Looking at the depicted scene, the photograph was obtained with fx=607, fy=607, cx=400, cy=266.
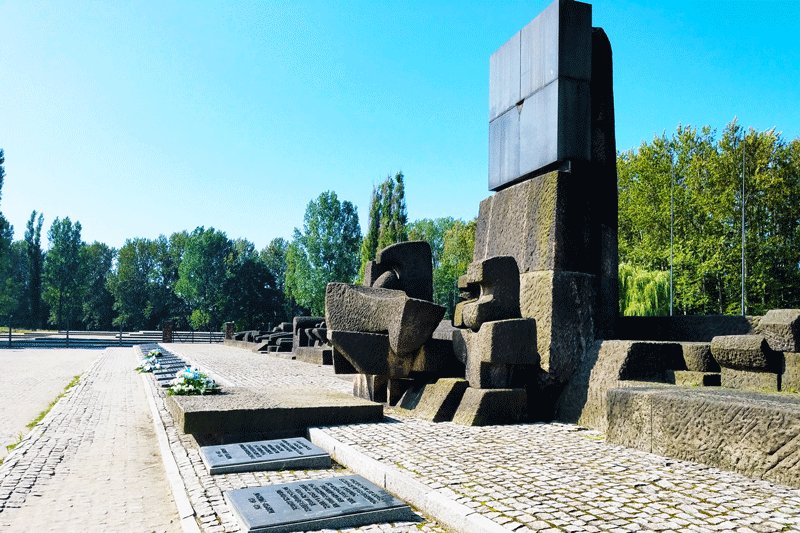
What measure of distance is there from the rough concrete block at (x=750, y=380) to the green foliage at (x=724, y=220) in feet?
67.6

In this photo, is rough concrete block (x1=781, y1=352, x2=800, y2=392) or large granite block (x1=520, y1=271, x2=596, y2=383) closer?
rough concrete block (x1=781, y1=352, x2=800, y2=392)

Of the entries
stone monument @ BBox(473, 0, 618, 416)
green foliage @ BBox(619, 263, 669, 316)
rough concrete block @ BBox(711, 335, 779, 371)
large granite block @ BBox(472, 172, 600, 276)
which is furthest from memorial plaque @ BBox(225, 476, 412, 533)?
green foliage @ BBox(619, 263, 669, 316)

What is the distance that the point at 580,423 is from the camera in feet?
20.5

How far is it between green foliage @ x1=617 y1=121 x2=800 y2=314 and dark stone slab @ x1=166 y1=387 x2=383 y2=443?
21044 mm

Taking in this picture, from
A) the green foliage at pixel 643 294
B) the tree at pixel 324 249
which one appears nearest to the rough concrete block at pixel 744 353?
the green foliage at pixel 643 294

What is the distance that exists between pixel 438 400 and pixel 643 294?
20.2 m

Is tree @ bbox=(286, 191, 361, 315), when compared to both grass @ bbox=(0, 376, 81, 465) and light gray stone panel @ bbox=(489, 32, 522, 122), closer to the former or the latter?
grass @ bbox=(0, 376, 81, 465)

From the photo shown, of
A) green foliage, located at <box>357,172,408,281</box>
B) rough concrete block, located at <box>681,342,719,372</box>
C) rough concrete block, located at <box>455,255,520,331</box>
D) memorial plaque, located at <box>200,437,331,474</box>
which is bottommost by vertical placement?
memorial plaque, located at <box>200,437,331,474</box>

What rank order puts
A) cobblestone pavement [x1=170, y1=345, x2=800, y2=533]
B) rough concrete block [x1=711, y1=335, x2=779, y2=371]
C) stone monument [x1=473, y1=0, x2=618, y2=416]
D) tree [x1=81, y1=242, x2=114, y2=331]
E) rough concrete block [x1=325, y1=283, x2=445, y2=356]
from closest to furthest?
cobblestone pavement [x1=170, y1=345, x2=800, y2=533]
rough concrete block [x1=711, y1=335, x2=779, y2=371]
stone monument [x1=473, y1=0, x2=618, y2=416]
rough concrete block [x1=325, y1=283, x2=445, y2=356]
tree [x1=81, y1=242, x2=114, y2=331]

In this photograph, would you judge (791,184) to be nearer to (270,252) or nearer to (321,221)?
(321,221)

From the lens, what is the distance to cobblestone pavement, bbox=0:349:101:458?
288 inches

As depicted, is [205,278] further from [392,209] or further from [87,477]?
[87,477]

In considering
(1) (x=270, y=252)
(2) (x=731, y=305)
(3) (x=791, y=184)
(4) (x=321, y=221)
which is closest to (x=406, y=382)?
(2) (x=731, y=305)

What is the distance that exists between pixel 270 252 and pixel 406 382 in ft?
227
